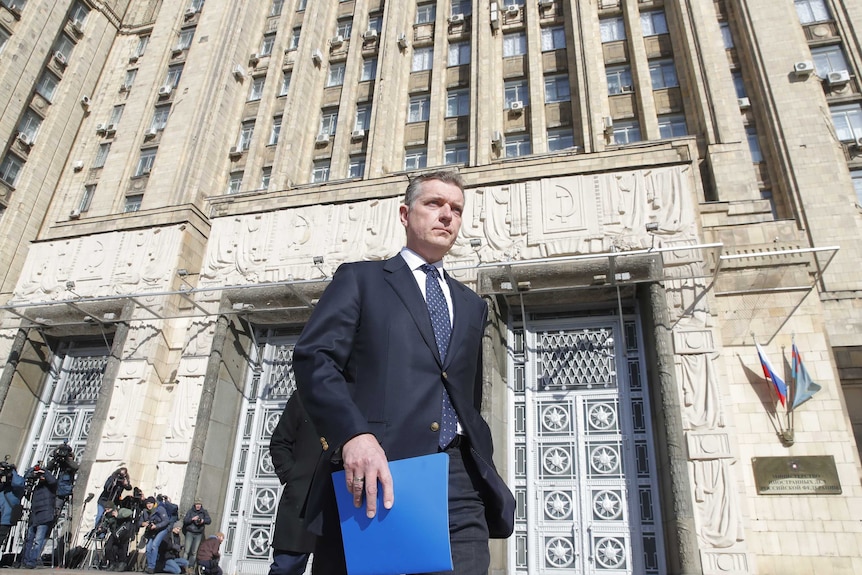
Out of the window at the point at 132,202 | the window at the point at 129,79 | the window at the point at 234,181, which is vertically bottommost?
the window at the point at 132,202

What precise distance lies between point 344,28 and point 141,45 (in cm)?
1096

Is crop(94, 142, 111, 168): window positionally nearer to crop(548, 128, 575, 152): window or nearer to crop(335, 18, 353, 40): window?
crop(335, 18, 353, 40): window

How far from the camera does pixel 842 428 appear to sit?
35.2 feet

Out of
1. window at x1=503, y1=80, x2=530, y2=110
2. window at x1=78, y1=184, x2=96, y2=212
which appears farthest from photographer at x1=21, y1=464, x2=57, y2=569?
window at x1=78, y1=184, x2=96, y2=212

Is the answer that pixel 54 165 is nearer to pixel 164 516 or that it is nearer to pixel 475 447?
pixel 164 516

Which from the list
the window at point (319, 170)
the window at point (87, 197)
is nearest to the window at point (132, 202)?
the window at point (87, 197)

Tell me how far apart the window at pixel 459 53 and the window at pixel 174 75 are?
37.5 feet

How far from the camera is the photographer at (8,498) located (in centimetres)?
975

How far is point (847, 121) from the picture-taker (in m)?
18.9

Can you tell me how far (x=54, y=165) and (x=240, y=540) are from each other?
63.5 feet

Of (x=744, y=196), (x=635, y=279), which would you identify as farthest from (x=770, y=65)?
(x=635, y=279)

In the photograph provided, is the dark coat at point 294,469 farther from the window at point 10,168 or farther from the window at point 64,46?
the window at point 64,46

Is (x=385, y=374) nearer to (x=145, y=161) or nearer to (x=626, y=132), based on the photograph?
(x=626, y=132)

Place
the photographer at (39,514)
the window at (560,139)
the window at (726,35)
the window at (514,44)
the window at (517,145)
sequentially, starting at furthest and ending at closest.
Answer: the window at (514,44) → the window at (726,35) → the window at (517,145) → the window at (560,139) → the photographer at (39,514)
